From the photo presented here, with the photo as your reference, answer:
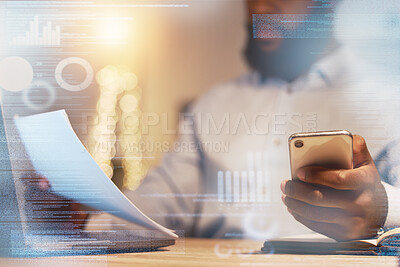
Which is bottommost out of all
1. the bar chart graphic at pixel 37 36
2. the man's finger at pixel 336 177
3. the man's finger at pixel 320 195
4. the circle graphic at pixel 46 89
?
the man's finger at pixel 320 195

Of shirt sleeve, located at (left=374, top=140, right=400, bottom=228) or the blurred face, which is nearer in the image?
shirt sleeve, located at (left=374, top=140, right=400, bottom=228)

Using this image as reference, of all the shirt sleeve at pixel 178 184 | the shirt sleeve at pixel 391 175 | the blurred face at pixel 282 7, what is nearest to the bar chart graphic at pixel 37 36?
the shirt sleeve at pixel 178 184

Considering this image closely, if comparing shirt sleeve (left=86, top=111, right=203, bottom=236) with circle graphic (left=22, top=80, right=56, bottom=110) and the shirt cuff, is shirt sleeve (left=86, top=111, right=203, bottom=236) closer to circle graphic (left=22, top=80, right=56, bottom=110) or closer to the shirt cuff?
circle graphic (left=22, top=80, right=56, bottom=110)

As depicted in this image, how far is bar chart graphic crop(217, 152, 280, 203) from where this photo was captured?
77 centimetres

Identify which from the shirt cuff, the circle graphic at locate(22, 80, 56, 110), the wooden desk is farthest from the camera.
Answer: the circle graphic at locate(22, 80, 56, 110)

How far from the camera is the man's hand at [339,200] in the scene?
547 mm

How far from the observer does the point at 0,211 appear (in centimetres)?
65

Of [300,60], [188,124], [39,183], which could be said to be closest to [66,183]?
[39,183]

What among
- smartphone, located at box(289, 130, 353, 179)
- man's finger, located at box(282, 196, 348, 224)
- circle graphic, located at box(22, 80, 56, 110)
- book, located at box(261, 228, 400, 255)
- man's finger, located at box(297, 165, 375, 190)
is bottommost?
book, located at box(261, 228, 400, 255)

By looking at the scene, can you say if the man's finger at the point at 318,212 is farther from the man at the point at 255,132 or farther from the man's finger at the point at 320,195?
the man at the point at 255,132

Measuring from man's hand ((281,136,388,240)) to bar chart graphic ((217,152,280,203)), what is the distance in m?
0.18

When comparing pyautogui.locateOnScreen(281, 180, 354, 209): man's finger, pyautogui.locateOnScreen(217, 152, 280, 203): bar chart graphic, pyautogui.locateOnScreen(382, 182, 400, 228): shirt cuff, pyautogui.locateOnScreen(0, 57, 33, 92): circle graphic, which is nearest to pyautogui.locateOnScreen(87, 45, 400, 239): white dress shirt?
pyautogui.locateOnScreen(217, 152, 280, 203): bar chart graphic

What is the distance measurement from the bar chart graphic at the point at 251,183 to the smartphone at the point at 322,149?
0.24 metres

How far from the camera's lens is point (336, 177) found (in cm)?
54
